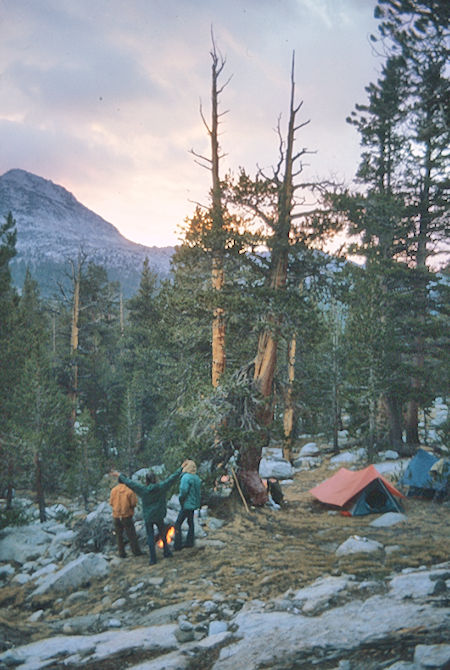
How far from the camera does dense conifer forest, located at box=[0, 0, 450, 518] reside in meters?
10.4

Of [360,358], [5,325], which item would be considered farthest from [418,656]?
[5,325]

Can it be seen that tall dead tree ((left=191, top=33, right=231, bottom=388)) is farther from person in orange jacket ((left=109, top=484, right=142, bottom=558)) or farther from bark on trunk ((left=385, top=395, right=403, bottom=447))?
bark on trunk ((left=385, top=395, right=403, bottom=447))

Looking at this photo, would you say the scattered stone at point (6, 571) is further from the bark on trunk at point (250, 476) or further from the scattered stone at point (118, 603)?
the bark on trunk at point (250, 476)

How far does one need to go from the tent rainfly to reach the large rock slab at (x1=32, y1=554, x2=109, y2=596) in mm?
7544

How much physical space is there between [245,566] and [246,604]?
64.8 inches

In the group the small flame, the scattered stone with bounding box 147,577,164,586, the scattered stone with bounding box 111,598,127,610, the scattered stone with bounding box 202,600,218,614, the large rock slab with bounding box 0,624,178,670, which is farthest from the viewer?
the small flame

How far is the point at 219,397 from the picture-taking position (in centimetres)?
1049

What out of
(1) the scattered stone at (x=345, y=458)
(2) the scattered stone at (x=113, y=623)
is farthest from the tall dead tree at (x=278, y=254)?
(1) the scattered stone at (x=345, y=458)

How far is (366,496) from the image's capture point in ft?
40.5

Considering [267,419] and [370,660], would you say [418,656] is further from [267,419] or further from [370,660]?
[267,419]

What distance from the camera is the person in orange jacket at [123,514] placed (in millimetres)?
8055

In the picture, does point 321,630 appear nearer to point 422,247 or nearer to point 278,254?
point 278,254

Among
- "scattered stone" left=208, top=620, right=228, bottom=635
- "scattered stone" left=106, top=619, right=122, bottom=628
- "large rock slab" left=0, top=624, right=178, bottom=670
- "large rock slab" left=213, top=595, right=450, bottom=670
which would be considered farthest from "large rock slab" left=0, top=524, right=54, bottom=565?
"large rock slab" left=213, top=595, right=450, bottom=670

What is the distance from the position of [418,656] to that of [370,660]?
40 cm
